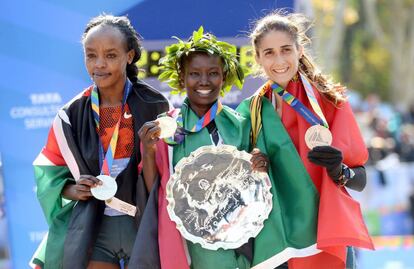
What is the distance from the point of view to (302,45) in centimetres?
432

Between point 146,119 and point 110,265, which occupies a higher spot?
point 146,119

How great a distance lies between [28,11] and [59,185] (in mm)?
1549

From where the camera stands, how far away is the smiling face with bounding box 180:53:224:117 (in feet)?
13.6

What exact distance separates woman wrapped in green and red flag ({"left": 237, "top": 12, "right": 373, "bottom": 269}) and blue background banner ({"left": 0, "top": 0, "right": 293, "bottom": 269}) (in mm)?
1181

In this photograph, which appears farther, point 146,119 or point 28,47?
point 28,47

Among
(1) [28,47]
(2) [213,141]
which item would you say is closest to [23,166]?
(1) [28,47]

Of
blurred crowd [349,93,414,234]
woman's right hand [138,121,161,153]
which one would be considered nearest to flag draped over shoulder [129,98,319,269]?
woman's right hand [138,121,161,153]

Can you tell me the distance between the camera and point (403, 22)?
84.2 ft

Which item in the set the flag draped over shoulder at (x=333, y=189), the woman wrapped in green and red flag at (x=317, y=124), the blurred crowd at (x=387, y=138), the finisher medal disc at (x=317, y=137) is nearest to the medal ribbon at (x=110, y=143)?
the woman wrapped in green and red flag at (x=317, y=124)

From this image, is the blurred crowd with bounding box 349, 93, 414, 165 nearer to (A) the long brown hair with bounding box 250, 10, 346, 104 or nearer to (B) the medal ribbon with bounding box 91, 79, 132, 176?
(A) the long brown hair with bounding box 250, 10, 346, 104

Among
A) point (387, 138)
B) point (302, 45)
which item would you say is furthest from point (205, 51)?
point (387, 138)

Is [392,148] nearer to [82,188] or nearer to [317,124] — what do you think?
[317,124]

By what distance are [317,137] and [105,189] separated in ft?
3.32

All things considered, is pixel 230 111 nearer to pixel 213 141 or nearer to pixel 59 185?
pixel 213 141
